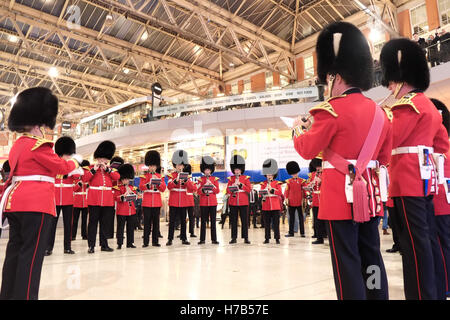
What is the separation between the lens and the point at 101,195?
17.3 ft

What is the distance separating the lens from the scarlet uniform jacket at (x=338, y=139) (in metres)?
1.71

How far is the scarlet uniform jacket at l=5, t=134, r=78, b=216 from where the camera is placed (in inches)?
87.3

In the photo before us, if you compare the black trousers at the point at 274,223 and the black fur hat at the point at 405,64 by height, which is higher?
the black fur hat at the point at 405,64

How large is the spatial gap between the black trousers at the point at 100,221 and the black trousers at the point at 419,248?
14.7ft

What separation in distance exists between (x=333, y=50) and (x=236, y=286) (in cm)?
208

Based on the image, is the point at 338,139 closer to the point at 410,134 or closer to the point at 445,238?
the point at 410,134

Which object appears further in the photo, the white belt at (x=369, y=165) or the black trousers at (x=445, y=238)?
the black trousers at (x=445, y=238)

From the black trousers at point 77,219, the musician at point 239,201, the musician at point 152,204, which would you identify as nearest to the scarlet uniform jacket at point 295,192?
the musician at point 239,201

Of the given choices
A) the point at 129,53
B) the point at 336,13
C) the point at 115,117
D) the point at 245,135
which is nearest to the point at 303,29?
the point at 336,13

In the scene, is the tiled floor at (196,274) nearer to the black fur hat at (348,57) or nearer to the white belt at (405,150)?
the white belt at (405,150)

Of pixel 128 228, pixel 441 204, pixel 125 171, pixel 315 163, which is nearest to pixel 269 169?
pixel 315 163

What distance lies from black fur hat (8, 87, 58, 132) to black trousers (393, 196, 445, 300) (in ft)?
8.99

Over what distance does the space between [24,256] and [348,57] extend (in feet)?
7.97
